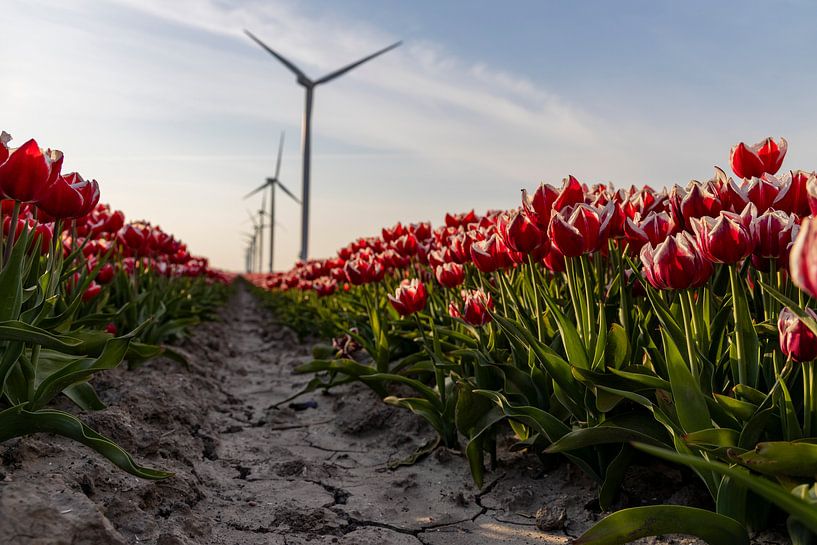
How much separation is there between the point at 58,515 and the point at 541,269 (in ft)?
9.75

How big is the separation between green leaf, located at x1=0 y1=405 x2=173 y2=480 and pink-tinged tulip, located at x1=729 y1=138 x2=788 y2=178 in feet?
8.98

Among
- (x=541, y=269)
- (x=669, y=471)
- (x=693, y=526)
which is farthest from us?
(x=541, y=269)

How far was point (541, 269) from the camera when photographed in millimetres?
4066

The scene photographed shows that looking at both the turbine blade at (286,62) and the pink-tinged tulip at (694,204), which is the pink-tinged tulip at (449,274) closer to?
the pink-tinged tulip at (694,204)

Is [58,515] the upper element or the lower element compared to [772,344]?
lower

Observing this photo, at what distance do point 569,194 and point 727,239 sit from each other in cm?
78

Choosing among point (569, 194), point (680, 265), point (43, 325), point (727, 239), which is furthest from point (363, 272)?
point (727, 239)

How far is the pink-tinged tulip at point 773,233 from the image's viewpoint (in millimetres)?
1965

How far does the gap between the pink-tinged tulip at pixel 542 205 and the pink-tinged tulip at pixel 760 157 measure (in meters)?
0.84

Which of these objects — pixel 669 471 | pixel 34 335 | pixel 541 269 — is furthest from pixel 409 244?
pixel 34 335

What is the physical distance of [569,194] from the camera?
A: 2637mm

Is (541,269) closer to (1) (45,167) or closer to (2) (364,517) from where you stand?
(2) (364,517)

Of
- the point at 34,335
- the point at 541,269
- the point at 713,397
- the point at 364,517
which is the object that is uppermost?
the point at 541,269

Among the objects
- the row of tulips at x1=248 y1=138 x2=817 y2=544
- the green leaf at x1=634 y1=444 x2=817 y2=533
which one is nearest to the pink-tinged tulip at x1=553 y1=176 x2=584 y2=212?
the row of tulips at x1=248 y1=138 x2=817 y2=544
